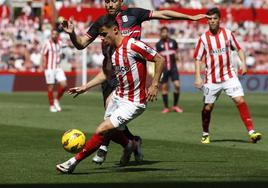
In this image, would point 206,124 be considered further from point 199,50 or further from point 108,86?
point 108,86

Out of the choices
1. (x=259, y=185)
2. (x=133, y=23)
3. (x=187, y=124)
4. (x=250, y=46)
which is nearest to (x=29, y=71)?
(x=250, y=46)

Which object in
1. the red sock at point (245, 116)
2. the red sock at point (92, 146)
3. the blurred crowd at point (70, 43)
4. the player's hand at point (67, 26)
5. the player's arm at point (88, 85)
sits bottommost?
the blurred crowd at point (70, 43)

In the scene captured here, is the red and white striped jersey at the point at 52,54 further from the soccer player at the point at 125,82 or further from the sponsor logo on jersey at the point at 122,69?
the sponsor logo on jersey at the point at 122,69

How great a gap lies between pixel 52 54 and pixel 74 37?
13.3 m

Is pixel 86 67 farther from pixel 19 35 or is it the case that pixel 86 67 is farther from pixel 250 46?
pixel 250 46

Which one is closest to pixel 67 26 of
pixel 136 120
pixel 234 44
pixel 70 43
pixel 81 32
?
pixel 234 44

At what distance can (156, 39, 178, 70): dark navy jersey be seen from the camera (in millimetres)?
24125

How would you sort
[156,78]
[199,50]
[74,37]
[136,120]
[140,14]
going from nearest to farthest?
[156,78] < [74,37] < [140,14] < [199,50] < [136,120]

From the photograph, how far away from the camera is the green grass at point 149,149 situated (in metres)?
10.4

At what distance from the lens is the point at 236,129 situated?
17.8 meters

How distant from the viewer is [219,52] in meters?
15.1

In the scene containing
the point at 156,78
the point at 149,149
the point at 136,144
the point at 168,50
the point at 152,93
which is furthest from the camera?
the point at 168,50

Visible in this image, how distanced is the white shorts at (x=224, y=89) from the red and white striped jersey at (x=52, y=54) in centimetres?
984

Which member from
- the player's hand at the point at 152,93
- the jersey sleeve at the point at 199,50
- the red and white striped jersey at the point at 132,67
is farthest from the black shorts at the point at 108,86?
the jersey sleeve at the point at 199,50
